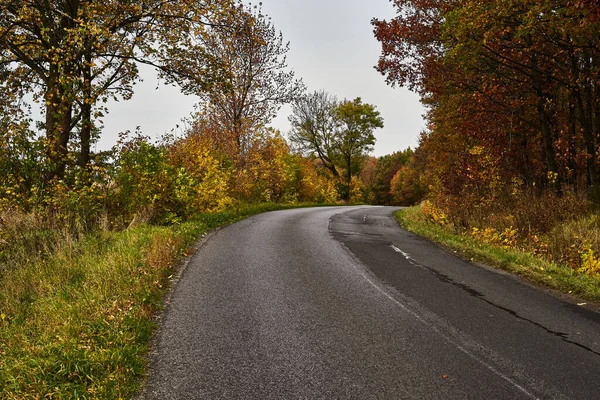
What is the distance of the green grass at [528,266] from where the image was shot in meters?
6.76

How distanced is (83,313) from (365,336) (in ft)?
11.7

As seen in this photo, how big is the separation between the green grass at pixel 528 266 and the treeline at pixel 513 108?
0.69 metres

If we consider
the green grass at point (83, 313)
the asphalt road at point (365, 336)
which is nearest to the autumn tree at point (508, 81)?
the asphalt road at point (365, 336)

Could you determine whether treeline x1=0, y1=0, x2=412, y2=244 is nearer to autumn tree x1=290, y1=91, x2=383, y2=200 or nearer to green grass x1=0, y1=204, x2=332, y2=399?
green grass x1=0, y1=204, x2=332, y2=399

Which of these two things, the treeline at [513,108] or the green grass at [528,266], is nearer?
the green grass at [528,266]

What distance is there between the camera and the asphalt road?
3684 millimetres

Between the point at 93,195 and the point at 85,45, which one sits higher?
the point at 85,45

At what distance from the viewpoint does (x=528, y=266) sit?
8.14 meters

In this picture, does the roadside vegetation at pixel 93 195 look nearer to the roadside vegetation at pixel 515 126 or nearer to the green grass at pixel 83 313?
the green grass at pixel 83 313

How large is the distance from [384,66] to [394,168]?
196 feet

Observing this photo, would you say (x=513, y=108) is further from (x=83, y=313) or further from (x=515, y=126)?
(x=83, y=313)

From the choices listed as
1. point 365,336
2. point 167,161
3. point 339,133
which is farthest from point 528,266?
point 339,133

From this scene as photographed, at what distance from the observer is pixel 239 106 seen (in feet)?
78.2

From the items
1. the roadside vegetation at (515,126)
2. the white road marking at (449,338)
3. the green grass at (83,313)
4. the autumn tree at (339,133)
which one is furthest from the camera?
the autumn tree at (339,133)
